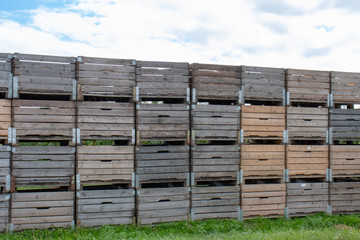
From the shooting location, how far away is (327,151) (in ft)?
28.3

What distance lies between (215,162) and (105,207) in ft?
8.60

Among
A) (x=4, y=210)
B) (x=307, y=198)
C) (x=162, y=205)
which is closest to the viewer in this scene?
(x=4, y=210)

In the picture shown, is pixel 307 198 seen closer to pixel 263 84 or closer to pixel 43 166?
pixel 263 84

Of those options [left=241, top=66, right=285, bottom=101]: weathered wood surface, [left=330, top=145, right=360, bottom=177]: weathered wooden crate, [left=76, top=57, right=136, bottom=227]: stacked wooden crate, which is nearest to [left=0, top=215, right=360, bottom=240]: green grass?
[left=76, top=57, right=136, bottom=227]: stacked wooden crate

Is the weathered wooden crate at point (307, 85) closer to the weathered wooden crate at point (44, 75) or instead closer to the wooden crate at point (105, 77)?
the wooden crate at point (105, 77)

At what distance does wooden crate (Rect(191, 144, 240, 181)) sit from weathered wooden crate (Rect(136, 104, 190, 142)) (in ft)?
1.46

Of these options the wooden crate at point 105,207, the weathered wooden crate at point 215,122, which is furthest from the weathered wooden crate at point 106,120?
the weathered wooden crate at point 215,122

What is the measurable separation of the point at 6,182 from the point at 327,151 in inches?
290

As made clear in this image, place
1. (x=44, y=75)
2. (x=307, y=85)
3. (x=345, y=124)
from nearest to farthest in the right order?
(x=44, y=75)
(x=307, y=85)
(x=345, y=124)

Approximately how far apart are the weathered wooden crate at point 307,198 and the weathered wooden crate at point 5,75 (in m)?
6.61

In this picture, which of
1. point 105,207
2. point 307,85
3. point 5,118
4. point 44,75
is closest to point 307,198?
point 307,85

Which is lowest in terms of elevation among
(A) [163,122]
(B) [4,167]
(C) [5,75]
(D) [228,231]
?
(D) [228,231]

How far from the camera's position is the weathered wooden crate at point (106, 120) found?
23.7 feet

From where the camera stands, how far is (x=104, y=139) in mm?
7398
